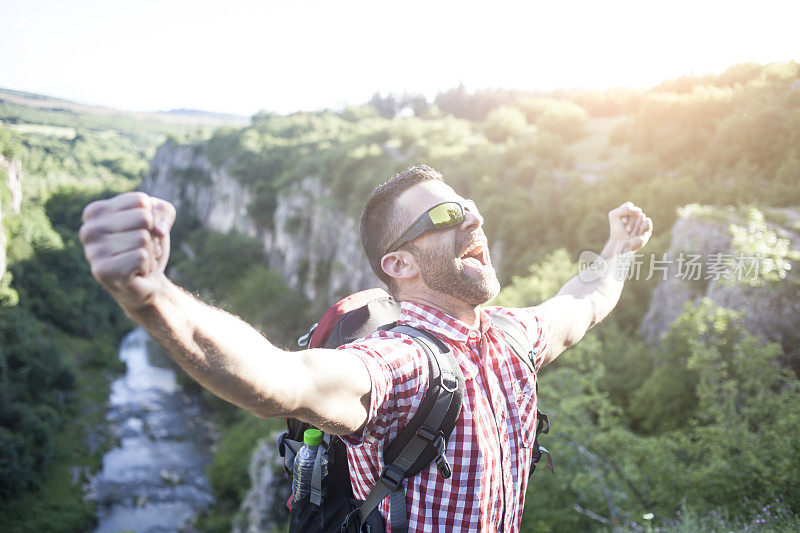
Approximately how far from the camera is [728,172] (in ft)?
57.0

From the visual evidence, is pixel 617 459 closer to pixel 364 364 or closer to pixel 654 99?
pixel 364 364

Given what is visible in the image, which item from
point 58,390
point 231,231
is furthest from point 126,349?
point 231,231

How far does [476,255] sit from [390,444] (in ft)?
2.84

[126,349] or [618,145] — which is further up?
[618,145]

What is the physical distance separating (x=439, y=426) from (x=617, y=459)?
9.32 m

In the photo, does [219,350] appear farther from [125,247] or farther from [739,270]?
[739,270]

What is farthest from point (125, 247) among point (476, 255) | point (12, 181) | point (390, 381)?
point (12, 181)

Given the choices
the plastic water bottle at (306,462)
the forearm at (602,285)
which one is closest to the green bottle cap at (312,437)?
the plastic water bottle at (306,462)

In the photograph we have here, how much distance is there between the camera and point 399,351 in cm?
170

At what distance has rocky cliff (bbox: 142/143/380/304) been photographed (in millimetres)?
36469

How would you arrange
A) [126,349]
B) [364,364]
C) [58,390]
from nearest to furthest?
[364,364], [58,390], [126,349]


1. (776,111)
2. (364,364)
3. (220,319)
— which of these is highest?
(776,111)

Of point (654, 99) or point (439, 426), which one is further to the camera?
point (654, 99)

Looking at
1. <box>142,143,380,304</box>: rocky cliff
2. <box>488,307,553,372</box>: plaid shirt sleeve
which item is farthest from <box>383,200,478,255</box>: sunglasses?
<box>142,143,380,304</box>: rocky cliff
